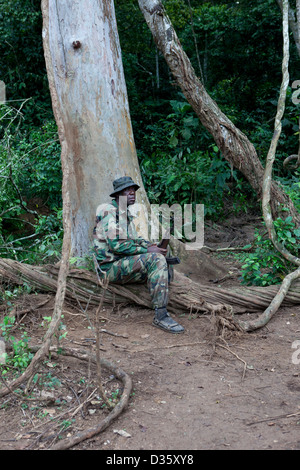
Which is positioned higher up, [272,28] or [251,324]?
[272,28]

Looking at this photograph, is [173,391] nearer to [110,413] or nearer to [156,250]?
→ [110,413]

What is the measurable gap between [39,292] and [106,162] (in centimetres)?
159

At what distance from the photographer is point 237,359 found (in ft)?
13.0

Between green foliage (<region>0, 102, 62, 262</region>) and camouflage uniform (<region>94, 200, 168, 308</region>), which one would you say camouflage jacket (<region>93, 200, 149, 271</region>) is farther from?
green foliage (<region>0, 102, 62, 262</region>)

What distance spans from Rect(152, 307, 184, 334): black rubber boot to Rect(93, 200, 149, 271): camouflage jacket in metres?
0.59

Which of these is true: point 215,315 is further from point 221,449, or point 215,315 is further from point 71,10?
point 71,10

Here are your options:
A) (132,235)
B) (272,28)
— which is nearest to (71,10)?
(132,235)

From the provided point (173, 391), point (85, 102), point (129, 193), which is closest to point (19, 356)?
point (173, 391)

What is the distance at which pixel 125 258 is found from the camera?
458 cm

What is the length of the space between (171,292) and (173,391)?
1397mm

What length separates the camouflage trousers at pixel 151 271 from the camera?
14.7 ft

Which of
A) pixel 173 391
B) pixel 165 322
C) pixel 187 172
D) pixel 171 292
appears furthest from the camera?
pixel 187 172

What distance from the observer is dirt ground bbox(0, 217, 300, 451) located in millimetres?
2902

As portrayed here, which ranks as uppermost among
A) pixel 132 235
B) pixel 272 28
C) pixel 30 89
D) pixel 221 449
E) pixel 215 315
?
pixel 272 28
